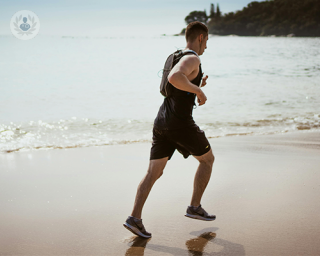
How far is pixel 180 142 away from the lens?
3.10m

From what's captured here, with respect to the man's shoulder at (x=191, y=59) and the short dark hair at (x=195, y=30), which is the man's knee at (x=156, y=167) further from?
the short dark hair at (x=195, y=30)

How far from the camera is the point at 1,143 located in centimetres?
763

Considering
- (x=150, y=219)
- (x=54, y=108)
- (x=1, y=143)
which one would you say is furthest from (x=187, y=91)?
(x=54, y=108)

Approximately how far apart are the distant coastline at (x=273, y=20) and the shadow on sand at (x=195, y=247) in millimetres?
153431

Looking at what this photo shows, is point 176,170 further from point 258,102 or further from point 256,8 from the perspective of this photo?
point 256,8

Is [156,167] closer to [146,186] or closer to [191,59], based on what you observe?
A: [146,186]

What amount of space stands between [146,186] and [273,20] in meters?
166

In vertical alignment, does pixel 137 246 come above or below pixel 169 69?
below

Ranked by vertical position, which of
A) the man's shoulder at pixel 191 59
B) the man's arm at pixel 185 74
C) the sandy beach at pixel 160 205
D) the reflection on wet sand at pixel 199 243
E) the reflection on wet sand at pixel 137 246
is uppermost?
the man's shoulder at pixel 191 59

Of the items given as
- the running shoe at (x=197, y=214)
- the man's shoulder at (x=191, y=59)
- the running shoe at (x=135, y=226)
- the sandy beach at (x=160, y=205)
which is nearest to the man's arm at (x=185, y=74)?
the man's shoulder at (x=191, y=59)

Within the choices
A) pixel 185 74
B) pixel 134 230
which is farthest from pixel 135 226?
pixel 185 74

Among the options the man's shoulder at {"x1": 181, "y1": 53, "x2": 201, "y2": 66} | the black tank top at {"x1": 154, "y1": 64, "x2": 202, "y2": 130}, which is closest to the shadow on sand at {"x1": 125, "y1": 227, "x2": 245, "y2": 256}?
the black tank top at {"x1": 154, "y1": 64, "x2": 202, "y2": 130}

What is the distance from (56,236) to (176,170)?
2.29 meters

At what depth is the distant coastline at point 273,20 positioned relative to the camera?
146 meters
